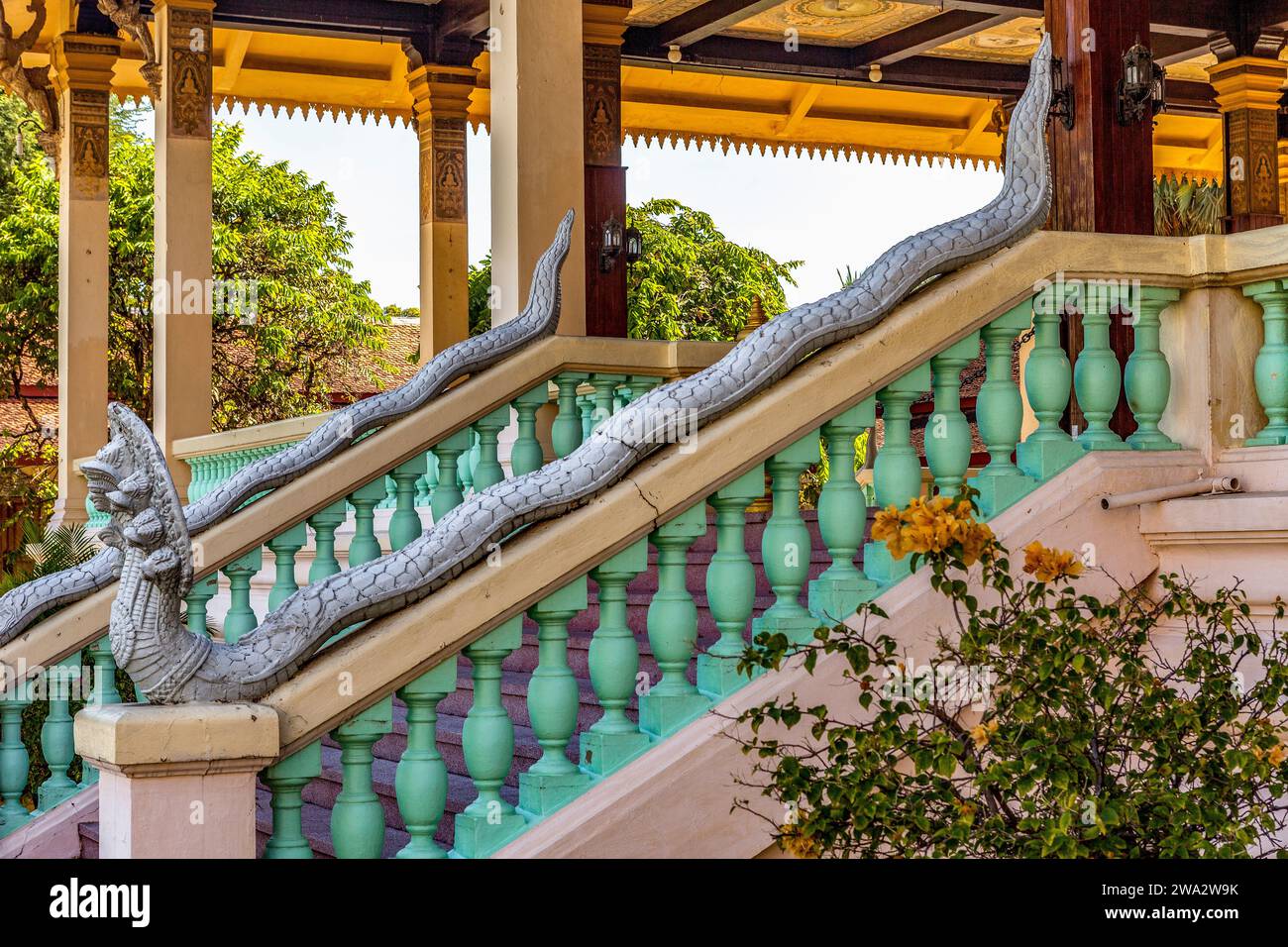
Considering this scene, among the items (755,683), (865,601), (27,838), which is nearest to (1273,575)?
(865,601)

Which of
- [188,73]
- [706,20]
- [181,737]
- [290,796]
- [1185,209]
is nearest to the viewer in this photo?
[181,737]

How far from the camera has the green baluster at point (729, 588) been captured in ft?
11.8

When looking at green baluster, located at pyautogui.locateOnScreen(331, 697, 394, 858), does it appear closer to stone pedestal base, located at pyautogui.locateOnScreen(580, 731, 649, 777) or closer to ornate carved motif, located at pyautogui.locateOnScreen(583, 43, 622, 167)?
stone pedestal base, located at pyautogui.locateOnScreen(580, 731, 649, 777)

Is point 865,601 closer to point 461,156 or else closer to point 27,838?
point 27,838

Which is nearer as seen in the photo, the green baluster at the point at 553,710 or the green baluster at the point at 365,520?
the green baluster at the point at 553,710

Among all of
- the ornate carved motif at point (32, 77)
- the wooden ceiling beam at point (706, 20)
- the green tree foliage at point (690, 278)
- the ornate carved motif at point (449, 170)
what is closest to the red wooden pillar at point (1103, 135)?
the ornate carved motif at point (32, 77)

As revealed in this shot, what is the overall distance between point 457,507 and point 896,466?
3.39 ft

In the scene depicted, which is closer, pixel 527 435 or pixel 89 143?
pixel 527 435

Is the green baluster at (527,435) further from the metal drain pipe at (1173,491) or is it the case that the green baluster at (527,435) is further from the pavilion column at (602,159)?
the metal drain pipe at (1173,491)

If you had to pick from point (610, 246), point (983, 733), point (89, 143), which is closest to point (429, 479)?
point (610, 246)

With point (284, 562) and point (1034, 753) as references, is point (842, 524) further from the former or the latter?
point (284, 562)

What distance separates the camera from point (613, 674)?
11.6 feet

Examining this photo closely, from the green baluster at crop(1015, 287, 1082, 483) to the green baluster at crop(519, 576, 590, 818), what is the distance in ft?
3.95

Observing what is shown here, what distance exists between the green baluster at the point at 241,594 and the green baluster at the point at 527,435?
1.00 m
